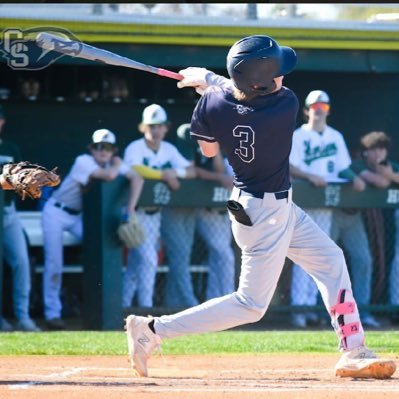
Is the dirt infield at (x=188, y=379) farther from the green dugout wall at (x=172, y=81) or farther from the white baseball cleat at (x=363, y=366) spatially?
the green dugout wall at (x=172, y=81)

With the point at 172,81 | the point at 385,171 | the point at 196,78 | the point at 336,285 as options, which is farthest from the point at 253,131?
the point at 172,81

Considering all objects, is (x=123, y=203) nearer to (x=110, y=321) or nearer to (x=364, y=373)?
(x=110, y=321)

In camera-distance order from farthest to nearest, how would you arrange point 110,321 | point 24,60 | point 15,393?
point 24,60
point 110,321
point 15,393

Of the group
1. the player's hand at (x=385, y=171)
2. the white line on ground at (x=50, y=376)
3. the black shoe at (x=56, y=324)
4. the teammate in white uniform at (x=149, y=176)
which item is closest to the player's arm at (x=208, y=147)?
the white line on ground at (x=50, y=376)

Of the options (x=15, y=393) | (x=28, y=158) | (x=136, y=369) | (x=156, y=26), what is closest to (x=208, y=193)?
(x=156, y=26)

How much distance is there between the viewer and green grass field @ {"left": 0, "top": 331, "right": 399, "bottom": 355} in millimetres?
7363

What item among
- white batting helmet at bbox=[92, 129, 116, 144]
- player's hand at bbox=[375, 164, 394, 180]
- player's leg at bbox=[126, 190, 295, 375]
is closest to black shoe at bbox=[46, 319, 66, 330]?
white batting helmet at bbox=[92, 129, 116, 144]

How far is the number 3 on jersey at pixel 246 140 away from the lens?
17.4 feet

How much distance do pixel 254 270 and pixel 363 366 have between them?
29.6 inches

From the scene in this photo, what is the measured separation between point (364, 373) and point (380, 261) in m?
4.69

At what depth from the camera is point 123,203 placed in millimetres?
9508

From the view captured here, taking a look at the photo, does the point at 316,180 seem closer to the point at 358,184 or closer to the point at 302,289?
the point at 358,184

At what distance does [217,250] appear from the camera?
972 cm

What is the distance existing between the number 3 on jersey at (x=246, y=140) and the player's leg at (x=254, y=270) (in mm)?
228
